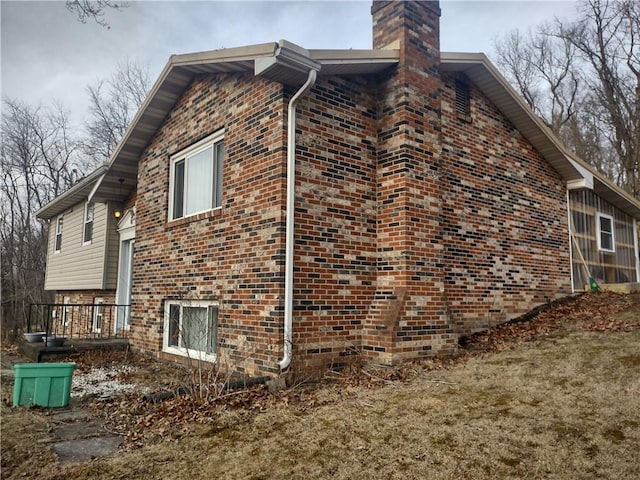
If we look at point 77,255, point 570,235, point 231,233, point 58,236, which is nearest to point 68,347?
point 231,233

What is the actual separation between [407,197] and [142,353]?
6.19 m

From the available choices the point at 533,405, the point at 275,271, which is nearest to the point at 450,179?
the point at 275,271

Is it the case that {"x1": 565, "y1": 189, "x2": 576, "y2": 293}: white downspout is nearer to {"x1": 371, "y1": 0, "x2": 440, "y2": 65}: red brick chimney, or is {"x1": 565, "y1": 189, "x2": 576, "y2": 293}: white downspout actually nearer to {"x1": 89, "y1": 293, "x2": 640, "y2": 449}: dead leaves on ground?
{"x1": 89, "y1": 293, "x2": 640, "y2": 449}: dead leaves on ground

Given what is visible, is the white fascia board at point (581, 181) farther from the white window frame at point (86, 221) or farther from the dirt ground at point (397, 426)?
the white window frame at point (86, 221)

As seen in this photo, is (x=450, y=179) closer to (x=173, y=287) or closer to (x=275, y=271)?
(x=275, y=271)

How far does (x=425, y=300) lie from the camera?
6.84 meters

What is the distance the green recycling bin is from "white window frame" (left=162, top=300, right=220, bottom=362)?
155 cm

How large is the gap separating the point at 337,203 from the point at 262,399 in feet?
9.48

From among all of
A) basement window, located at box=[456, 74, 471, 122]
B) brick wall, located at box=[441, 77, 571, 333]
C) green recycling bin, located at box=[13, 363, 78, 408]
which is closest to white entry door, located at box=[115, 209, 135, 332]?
green recycling bin, located at box=[13, 363, 78, 408]

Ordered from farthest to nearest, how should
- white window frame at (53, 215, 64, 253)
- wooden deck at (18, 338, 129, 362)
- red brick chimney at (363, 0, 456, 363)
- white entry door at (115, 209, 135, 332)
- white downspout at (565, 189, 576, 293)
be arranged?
white window frame at (53, 215, 64, 253)
white entry door at (115, 209, 135, 332)
white downspout at (565, 189, 576, 293)
wooden deck at (18, 338, 129, 362)
red brick chimney at (363, 0, 456, 363)

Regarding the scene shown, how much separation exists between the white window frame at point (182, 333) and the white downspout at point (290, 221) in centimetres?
151

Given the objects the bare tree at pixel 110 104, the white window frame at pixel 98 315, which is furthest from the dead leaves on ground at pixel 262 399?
Result: the bare tree at pixel 110 104

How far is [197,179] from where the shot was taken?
8578mm

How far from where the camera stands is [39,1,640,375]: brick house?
21.0 ft
